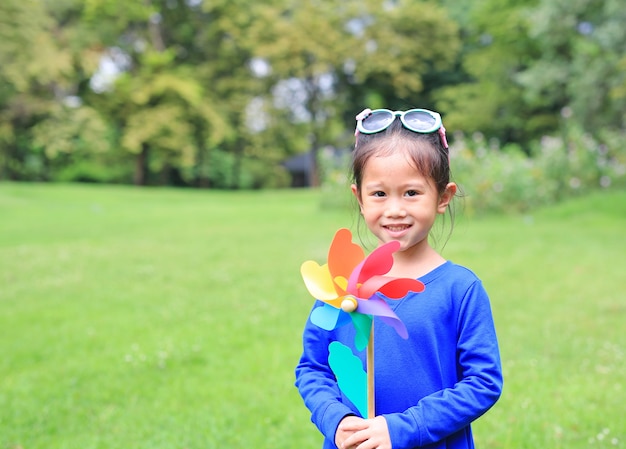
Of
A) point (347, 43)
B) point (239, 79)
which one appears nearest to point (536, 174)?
point (347, 43)

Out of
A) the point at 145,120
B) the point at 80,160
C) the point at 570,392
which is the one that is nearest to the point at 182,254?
the point at 570,392

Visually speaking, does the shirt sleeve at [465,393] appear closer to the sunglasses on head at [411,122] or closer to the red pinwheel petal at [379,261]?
the red pinwheel petal at [379,261]

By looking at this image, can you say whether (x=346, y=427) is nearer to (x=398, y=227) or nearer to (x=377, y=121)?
(x=398, y=227)

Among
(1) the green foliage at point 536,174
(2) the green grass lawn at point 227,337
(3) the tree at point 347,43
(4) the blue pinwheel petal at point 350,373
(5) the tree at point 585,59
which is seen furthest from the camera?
(3) the tree at point 347,43

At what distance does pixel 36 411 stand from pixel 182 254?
546 centimetres

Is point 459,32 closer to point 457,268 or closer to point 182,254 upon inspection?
point 182,254

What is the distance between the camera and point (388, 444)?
154 centimetres

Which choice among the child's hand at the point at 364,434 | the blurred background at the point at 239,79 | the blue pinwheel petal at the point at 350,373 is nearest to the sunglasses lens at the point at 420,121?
the blue pinwheel petal at the point at 350,373

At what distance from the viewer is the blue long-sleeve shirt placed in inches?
62.0

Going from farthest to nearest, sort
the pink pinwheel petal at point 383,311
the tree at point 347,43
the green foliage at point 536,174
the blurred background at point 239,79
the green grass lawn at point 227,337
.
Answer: the tree at point 347,43 → the blurred background at point 239,79 → the green foliage at point 536,174 → the green grass lawn at point 227,337 → the pink pinwheel petal at point 383,311

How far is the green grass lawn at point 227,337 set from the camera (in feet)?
11.2

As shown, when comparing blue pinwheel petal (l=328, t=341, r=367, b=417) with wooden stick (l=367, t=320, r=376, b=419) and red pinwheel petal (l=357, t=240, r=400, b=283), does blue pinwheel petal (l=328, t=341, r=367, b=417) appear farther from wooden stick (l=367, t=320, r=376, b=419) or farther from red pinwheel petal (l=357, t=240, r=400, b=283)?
red pinwheel petal (l=357, t=240, r=400, b=283)

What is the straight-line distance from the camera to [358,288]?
5.10ft

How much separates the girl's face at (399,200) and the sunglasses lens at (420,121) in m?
0.08
